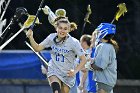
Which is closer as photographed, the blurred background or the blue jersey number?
the blue jersey number

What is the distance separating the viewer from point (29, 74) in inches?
441

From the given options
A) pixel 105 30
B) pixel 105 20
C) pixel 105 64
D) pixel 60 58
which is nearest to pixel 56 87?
pixel 60 58

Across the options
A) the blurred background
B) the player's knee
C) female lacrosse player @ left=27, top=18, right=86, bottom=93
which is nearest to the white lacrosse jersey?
female lacrosse player @ left=27, top=18, right=86, bottom=93

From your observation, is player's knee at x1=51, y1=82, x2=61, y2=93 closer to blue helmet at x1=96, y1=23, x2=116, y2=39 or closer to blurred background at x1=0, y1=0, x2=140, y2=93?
blue helmet at x1=96, y1=23, x2=116, y2=39

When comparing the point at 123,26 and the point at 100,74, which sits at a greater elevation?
the point at 123,26

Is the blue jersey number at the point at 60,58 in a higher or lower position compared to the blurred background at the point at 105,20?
lower

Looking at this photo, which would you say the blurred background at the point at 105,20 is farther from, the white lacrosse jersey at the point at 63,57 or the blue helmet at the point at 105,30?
the white lacrosse jersey at the point at 63,57

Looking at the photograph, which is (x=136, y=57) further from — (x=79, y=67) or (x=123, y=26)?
(x=79, y=67)

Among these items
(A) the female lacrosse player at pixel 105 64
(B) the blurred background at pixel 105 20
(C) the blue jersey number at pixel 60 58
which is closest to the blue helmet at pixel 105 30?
(A) the female lacrosse player at pixel 105 64

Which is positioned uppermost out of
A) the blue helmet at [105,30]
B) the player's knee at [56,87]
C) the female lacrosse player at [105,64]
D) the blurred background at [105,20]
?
the blurred background at [105,20]

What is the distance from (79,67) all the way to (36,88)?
3.57 metres

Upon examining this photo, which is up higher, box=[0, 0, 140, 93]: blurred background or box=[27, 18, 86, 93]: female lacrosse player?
box=[0, 0, 140, 93]: blurred background

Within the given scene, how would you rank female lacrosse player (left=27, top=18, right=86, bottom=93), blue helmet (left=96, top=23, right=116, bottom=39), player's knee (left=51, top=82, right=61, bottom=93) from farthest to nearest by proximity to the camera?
1. blue helmet (left=96, top=23, right=116, bottom=39)
2. female lacrosse player (left=27, top=18, right=86, bottom=93)
3. player's knee (left=51, top=82, right=61, bottom=93)

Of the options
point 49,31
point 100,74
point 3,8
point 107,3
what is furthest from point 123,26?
point 100,74
